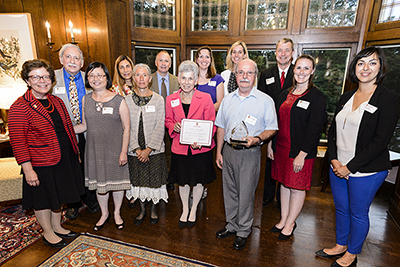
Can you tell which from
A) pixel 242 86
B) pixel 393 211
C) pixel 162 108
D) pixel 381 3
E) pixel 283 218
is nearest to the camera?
pixel 242 86

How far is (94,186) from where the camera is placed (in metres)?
2.46

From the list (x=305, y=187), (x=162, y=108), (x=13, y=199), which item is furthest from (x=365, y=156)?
(x=13, y=199)

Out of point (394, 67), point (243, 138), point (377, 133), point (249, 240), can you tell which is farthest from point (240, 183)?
point (394, 67)

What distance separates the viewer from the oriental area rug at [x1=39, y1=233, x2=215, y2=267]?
85.4 inches

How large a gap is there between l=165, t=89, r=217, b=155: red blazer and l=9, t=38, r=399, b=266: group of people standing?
11mm

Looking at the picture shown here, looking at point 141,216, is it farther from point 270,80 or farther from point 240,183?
point 270,80

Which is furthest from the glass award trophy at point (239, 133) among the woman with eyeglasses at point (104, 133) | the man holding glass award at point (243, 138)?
the woman with eyeglasses at point (104, 133)

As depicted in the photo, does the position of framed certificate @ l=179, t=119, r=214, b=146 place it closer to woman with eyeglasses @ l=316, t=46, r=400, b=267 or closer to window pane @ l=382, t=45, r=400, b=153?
woman with eyeglasses @ l=316, t=46, r=400, b=267

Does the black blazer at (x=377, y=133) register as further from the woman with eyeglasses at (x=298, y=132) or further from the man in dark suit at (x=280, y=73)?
the man in dark suit at (x=280, y=73)

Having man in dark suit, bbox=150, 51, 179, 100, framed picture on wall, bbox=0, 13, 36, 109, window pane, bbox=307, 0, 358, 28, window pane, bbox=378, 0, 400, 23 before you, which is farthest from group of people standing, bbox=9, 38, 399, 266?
window pane, bbox=378, 0, 400, 23

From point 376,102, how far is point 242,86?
41.0 inches

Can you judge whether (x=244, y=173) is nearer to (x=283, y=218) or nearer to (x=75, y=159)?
(x=283, y=218)

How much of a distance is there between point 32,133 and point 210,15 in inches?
153

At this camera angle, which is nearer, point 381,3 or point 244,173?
point 244,173
